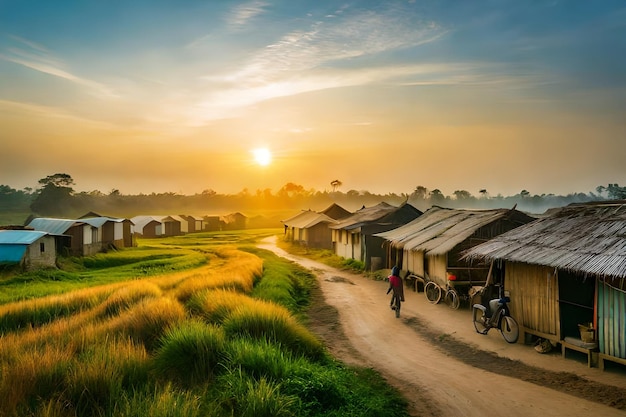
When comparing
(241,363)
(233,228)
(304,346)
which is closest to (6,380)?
(241,363)

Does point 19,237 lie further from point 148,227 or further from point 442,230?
point 148,227

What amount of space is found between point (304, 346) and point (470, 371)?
180 inches

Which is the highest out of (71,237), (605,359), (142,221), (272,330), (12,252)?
(142,221)

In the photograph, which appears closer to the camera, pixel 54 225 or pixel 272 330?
pixel 272 330

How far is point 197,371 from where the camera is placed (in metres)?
8.66

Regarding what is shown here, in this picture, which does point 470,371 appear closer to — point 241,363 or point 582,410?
point 582,410

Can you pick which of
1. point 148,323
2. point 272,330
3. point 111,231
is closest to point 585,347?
point 272,330

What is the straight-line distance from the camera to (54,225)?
44.3m

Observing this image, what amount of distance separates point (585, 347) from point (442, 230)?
44.8 feet

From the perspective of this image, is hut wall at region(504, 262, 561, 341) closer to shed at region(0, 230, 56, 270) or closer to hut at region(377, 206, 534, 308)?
hut at region(377, 206, 534, 308)

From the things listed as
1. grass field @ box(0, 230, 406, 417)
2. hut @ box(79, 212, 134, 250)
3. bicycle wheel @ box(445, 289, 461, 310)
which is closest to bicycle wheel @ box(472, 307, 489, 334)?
bicycle wheel @ box(445, 289, 461, 310)

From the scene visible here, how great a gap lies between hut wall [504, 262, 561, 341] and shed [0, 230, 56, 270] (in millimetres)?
33406

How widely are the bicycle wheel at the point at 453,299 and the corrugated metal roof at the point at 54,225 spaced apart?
3647 cm

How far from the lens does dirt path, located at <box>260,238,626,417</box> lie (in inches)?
364
